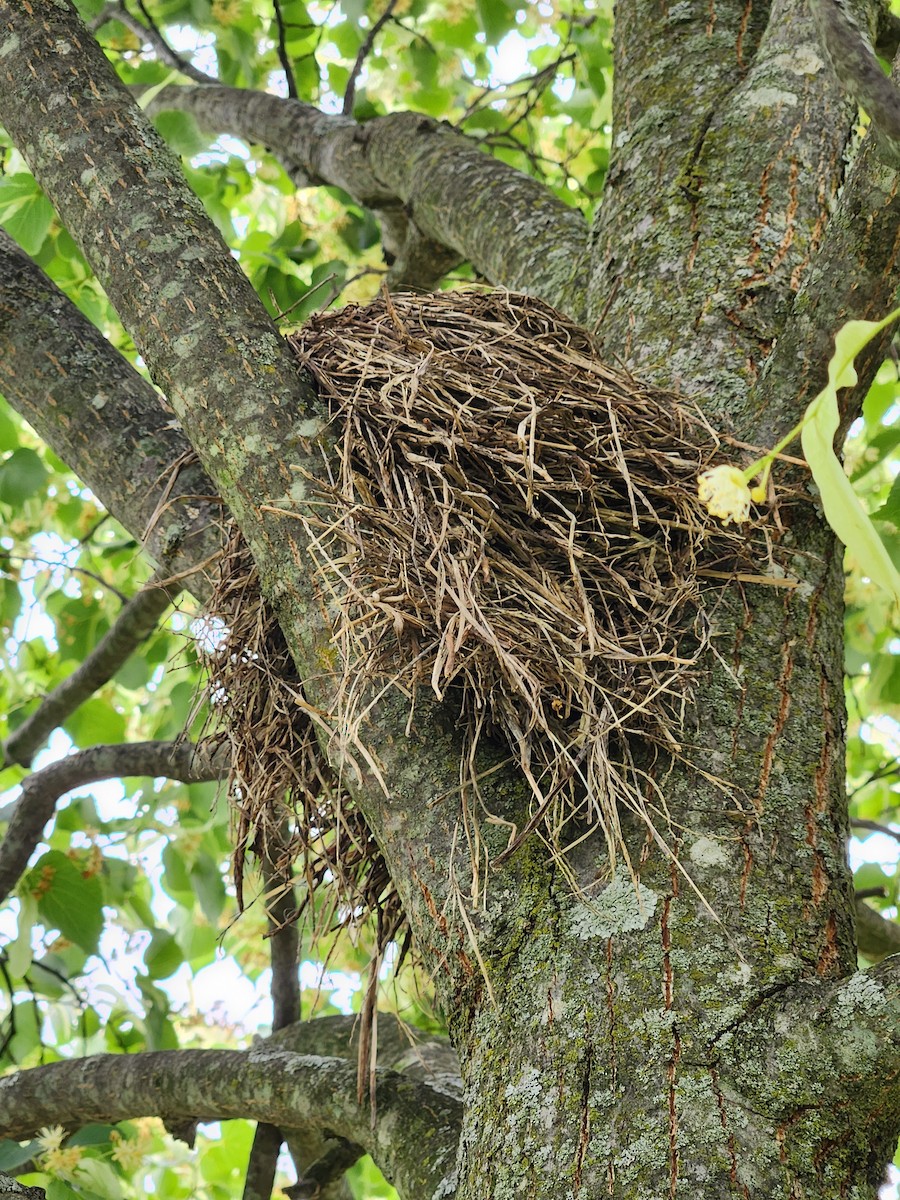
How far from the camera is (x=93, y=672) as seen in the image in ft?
7.55

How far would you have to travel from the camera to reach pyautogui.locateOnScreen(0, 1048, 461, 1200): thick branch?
4.05ft

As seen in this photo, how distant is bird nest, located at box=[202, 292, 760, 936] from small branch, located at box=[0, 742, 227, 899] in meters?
0.77

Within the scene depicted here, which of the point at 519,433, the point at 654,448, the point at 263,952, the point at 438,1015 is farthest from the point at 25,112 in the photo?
the point at 263,952

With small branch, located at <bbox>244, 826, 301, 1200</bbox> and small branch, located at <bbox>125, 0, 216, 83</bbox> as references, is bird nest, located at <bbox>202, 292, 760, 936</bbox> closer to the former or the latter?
small branch, located at <bbox>244, 826, 301, 1200</bbox>

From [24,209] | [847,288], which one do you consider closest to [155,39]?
[24,209]

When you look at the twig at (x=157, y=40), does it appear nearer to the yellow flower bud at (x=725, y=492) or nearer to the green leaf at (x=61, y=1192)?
the green leaf at (x=61, y=1192)

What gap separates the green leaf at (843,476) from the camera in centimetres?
54

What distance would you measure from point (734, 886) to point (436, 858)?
0.88 feet

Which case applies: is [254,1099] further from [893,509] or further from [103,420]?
[893,509]

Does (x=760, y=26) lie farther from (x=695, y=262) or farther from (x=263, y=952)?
(x=263, y=952)

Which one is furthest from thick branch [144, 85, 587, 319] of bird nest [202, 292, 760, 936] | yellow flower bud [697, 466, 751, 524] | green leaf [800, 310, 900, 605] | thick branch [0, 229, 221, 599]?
green leaf [800, 310, 900, 605]

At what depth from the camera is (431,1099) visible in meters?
1.29

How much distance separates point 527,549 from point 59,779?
125 centimetres

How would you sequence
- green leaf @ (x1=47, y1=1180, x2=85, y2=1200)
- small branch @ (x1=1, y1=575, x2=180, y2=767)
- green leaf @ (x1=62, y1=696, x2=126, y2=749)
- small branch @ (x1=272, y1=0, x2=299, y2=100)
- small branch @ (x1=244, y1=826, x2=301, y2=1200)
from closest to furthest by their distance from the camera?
1. small branch @ (x1=244, y1=826, x2=301, y2=1200)
2. green leaf @ (x1=47, y1=1180, x2=85, y2=1200)
3. small branch @ (x1=1, y1=575, x2=180, y2=767)
4. green leaf @ (x1=62, y1=696, x2=126, y2=749)
5. small branch @ (x1=272, y1=0, x2=299, y2=100)
